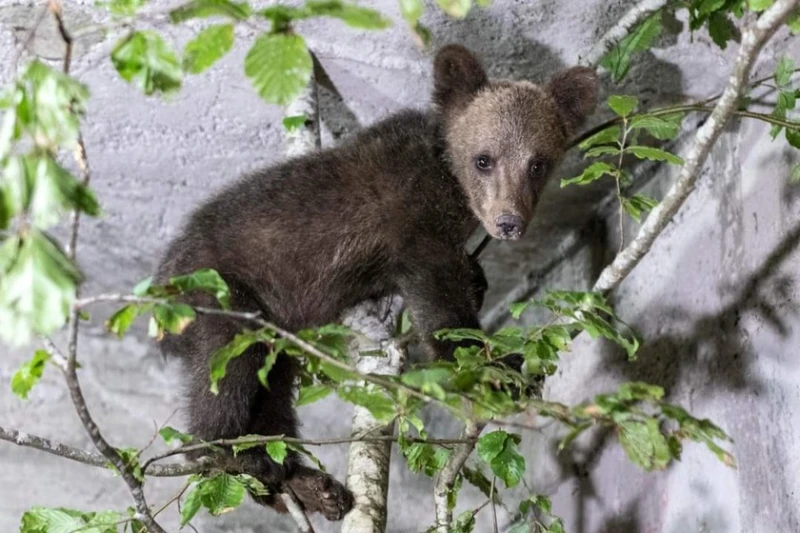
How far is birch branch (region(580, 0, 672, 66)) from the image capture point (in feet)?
13.7

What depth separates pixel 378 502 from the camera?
4.16 meters

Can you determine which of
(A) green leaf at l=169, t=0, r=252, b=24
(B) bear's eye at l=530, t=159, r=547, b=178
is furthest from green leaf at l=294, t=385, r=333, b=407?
(B) bear's eye at l=530, t=159, r=547, b=178

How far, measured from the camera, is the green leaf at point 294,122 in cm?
488

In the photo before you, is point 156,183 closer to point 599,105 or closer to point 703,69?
point 599,105

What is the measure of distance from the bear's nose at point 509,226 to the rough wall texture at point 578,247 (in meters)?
0.98

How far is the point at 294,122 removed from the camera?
4.89 metres

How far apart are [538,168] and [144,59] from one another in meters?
2.98

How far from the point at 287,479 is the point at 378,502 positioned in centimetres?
41

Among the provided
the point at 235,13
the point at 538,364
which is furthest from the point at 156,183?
the point at 235,13

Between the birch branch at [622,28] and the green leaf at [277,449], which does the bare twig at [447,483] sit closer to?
the green leaf at [277,449]

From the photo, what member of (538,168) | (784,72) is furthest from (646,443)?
(538,168)

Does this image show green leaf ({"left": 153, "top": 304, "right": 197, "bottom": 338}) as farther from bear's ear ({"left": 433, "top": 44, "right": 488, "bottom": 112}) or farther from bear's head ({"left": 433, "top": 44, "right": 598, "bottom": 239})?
bear's ear ({"left": 433, "top": 44, "right": 488, "bottom": 112})

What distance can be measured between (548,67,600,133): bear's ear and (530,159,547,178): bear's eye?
291mm

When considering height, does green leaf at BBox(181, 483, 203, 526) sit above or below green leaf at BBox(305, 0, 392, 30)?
below
